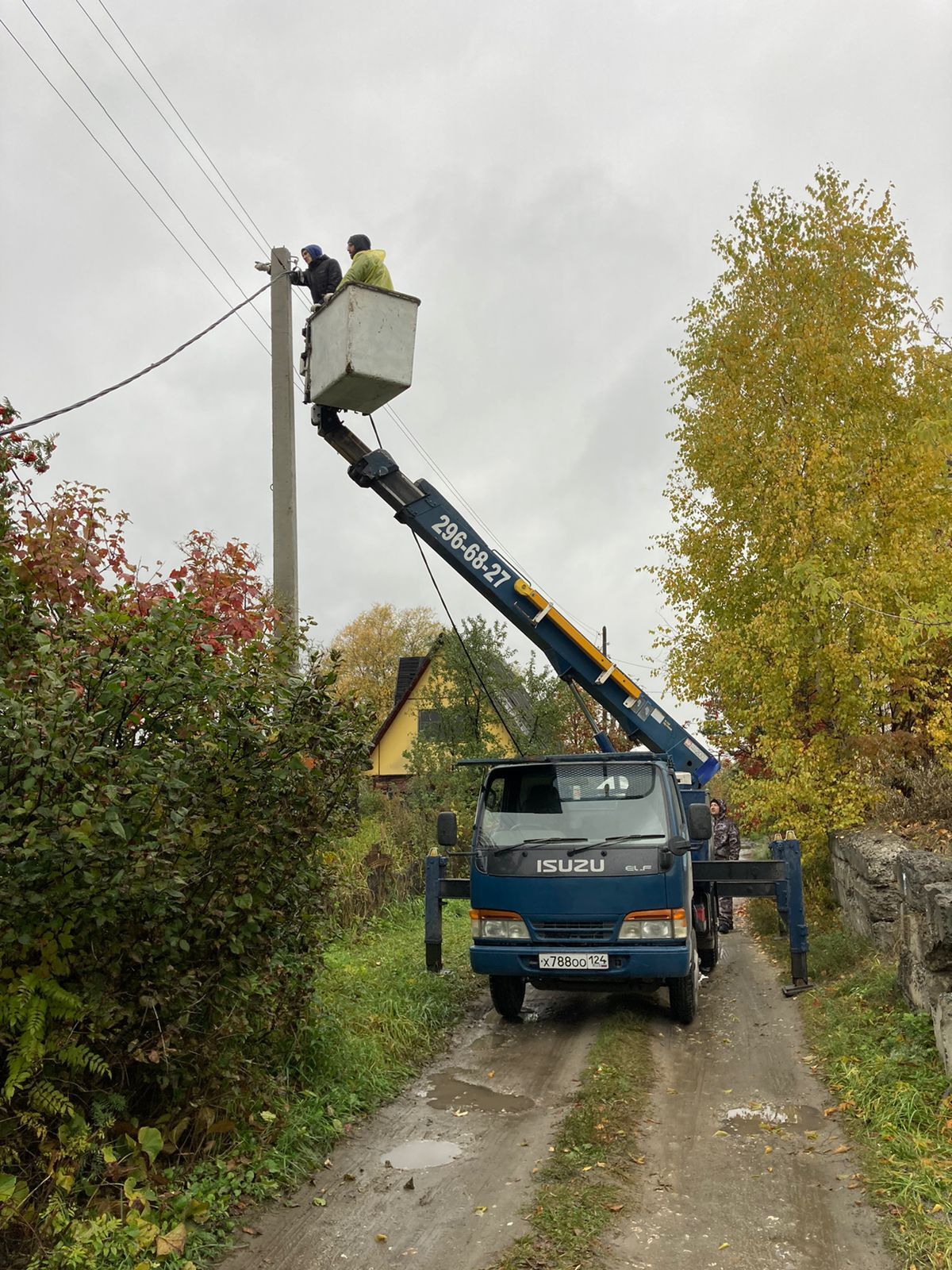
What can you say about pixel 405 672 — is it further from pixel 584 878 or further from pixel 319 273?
pixel 584 878

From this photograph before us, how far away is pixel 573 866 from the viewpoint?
760 centimetres

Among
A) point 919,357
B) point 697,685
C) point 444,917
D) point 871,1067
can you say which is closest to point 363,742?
point 871,1067

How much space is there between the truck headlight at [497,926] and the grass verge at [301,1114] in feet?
2.56

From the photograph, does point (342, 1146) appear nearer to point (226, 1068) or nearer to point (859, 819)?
point (226, 1068)

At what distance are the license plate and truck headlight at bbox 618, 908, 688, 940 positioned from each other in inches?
9.1

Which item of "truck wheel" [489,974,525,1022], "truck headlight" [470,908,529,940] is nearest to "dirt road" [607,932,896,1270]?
"truck wheel" [489,974,525,1022]

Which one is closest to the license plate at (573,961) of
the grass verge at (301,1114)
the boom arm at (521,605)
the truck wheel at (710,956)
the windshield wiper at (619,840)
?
the windshield wiper at (619,840)

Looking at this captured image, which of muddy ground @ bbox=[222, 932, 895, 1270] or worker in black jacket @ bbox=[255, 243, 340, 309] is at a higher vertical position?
worker in black jacket @ bbox=[255, 243, 340, 309]

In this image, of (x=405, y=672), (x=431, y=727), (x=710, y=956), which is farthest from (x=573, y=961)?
(x=405, y=672)

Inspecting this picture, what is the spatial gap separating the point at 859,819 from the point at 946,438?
524 cm

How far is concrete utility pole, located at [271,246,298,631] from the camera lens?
30.4 ft

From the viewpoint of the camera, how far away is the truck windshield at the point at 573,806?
25.8 feet

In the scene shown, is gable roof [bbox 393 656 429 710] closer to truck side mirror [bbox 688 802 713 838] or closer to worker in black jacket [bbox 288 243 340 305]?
worker in black jacket [bbox 288 243 340 305]

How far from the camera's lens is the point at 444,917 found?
12.7 meters
